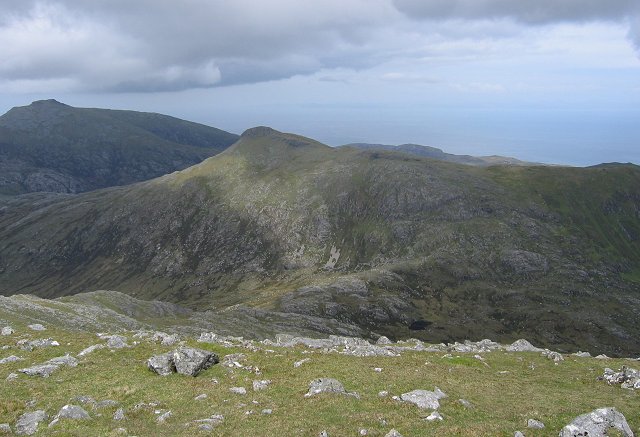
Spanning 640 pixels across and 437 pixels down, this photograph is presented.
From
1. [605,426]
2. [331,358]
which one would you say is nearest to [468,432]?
[605,426]

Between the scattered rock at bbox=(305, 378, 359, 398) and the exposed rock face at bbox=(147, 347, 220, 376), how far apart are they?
9763 mm

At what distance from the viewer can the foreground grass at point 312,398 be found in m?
26.0

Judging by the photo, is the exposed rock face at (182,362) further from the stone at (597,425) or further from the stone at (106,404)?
the stone at (597,425)

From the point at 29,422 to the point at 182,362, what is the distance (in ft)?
39.6

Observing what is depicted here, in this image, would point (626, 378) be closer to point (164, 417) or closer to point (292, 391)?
point (292, 391)

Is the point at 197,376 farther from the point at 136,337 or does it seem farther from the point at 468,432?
the point at 468,432

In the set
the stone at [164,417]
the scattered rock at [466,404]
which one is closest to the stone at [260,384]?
the stone at [164,417]

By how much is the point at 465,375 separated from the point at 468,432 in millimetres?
15523

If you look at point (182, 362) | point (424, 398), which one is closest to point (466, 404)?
point (424, 398)

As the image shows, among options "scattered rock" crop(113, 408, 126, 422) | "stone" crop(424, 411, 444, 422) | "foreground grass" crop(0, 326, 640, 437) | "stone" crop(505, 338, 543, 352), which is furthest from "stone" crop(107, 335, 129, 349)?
"stone" crop(505, 338, 543, 352)

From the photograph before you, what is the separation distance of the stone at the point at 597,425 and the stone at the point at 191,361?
85.2 feet

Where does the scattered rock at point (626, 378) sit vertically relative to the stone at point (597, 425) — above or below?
below

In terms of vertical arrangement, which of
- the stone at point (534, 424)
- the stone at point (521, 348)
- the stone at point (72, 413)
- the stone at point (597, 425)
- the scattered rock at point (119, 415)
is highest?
the stone at point (597, 425)

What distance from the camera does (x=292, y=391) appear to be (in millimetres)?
32344
